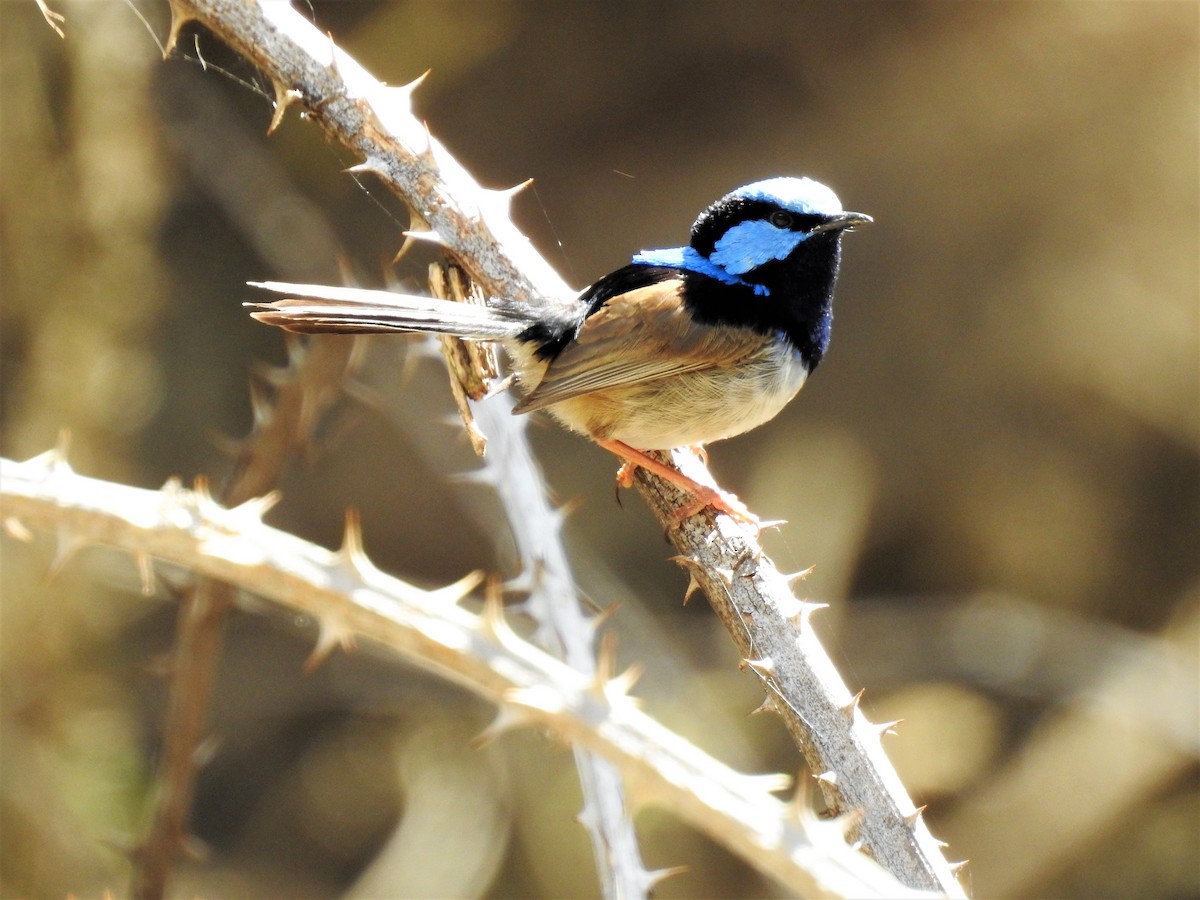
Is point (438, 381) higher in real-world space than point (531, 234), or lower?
lower

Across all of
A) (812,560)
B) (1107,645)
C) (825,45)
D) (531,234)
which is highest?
(825,45)

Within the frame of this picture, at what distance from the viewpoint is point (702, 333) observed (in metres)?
3.16

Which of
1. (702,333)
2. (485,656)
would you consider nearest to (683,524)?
(702,333)

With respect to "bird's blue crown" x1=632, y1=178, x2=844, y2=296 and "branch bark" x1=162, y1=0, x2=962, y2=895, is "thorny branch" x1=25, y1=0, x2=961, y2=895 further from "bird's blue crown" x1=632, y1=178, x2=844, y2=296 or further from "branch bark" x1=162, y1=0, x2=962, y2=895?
"bird's blue crown" x1=632, y1=178, x2=844, y2=296

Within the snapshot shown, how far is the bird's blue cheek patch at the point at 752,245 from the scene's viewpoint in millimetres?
3188

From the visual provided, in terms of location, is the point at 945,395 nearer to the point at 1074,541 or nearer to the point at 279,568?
the point at 1074,541

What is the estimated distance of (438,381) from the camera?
5367 mm

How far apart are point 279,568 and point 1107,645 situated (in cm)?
434

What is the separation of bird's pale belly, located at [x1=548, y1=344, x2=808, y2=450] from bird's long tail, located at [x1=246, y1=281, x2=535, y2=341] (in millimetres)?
446

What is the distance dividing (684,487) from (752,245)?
75cm

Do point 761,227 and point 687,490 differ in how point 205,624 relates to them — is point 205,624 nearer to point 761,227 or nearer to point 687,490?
point 687,490

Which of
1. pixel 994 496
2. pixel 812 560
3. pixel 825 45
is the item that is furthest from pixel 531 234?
pixel 994 496

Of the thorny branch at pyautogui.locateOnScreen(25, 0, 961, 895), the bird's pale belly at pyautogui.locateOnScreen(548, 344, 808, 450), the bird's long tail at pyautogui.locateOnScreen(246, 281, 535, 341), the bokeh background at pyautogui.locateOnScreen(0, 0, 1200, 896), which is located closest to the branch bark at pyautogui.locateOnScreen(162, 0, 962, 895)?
the thorny branch at pyautogui.locateOnScreen(25, 0, 961, 895)

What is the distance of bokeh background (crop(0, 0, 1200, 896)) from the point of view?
490 cm
